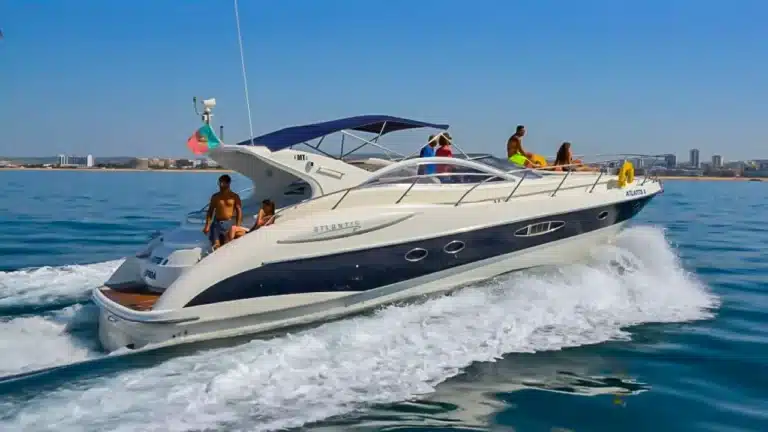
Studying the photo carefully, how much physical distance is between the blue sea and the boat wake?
20mm

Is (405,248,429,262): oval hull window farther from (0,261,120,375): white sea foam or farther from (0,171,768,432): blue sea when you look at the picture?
(0,261,120,375): white sea foam

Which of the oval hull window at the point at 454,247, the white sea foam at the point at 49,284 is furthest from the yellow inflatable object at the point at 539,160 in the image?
the white sea foam at the point at 49,284

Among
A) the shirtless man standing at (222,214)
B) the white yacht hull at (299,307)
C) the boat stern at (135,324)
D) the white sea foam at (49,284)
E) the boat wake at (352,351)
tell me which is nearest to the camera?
the boat wake at (352,351)

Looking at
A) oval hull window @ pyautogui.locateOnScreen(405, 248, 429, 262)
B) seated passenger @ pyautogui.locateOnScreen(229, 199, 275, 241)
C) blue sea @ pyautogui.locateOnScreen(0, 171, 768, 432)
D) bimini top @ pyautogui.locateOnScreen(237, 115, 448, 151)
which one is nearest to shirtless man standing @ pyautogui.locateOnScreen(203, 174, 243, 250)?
seated passenger @ pyautogui.locateOnScreen(229, 199, 275, 241)

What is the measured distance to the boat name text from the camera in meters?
7.07

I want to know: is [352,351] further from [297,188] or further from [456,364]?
[297,188]

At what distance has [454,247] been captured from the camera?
26.0ft

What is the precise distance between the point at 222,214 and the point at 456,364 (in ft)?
9.80

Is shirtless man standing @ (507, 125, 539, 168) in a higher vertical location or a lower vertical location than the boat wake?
higher

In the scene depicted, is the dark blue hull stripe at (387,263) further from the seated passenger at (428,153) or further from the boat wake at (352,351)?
the seated passenger at (428,153)

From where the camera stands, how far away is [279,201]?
8.59 meters

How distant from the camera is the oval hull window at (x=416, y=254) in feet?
25.0

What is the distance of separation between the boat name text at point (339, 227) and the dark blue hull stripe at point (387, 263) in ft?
0.86

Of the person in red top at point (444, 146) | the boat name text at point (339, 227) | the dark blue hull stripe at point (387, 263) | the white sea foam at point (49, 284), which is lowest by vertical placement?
the white sea foam at point (49, 284)
